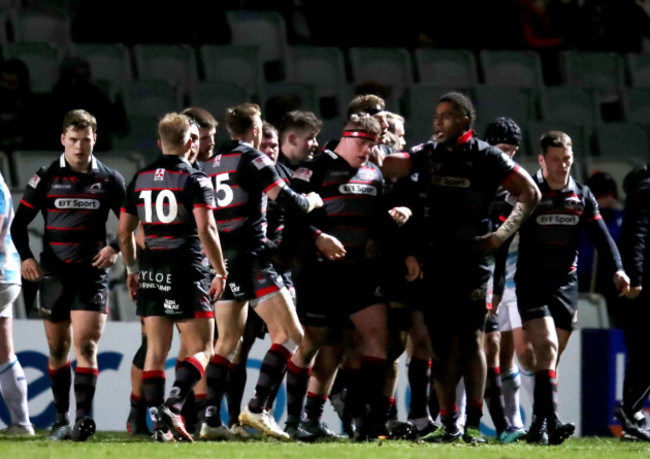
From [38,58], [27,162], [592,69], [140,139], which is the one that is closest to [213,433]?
[27,162]

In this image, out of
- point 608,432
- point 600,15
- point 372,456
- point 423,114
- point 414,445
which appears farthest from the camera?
point 600,15

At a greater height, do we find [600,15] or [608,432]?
[600,15]

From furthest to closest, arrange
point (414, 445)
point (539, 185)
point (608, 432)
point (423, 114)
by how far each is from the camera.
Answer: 1. point (423, 114)
2. point (608, 432)
3. point (539, 185)
4. point (414, 445)

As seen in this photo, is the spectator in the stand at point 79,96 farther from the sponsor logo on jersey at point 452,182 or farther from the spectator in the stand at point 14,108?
the sponsor logo on jersey at point 452,182

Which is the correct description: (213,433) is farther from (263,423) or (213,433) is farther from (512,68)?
(512,68)

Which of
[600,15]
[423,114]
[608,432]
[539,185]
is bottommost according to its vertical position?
[608,432]

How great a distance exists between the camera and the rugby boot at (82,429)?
24.5 ft

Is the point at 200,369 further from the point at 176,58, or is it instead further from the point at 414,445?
the point at 176,58

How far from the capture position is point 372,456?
252 inches

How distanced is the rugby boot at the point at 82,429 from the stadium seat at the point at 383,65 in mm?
7142

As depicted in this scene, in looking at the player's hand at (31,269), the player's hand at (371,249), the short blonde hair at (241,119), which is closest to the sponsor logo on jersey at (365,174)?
the player's hand at (371,249)

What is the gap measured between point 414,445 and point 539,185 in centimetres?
198

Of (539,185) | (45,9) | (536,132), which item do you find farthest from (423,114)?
(539,185)

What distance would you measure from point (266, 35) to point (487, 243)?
281 inches
